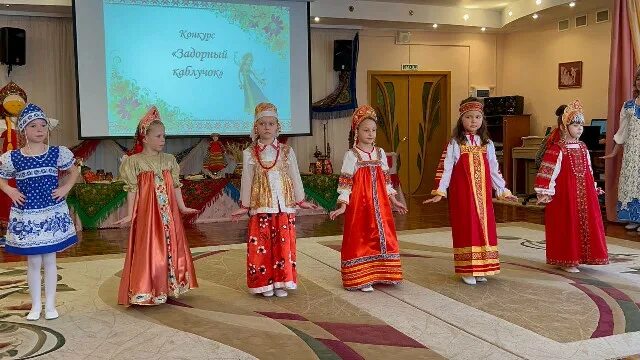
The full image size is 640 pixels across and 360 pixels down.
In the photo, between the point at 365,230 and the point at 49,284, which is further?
the point at 365,230

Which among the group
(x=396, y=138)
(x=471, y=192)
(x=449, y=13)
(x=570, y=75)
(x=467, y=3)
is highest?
(x=467, y=3)

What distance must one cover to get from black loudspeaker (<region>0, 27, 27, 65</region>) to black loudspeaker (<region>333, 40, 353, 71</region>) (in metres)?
4.37

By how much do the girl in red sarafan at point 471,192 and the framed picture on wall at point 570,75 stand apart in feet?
19.4

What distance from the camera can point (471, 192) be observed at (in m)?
4.44

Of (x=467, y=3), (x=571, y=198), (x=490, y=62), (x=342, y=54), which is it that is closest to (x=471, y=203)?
(x=571, y=198)

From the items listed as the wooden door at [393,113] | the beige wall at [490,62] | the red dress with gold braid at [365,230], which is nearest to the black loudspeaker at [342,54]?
the beige wall at [490,62]

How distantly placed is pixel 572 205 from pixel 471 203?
2.84 feet

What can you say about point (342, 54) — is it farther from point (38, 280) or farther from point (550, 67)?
point (38, 280)

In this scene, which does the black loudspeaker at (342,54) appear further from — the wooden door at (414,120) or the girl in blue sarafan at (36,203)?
the girl in blue sarafan at (36,203)

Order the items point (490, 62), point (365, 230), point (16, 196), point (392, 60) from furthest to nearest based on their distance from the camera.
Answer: point (490, 62), point (392, 60), point (365, 230), point (16, 196)

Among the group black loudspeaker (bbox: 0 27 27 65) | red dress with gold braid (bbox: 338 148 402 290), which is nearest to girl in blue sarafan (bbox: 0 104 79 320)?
red dress with gold braid (bbox: 338 148 402 290)

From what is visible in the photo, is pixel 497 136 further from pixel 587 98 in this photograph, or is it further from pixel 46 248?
pixel 46 248

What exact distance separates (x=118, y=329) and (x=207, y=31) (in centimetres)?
582

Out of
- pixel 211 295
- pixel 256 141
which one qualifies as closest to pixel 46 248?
pixel 211 295
